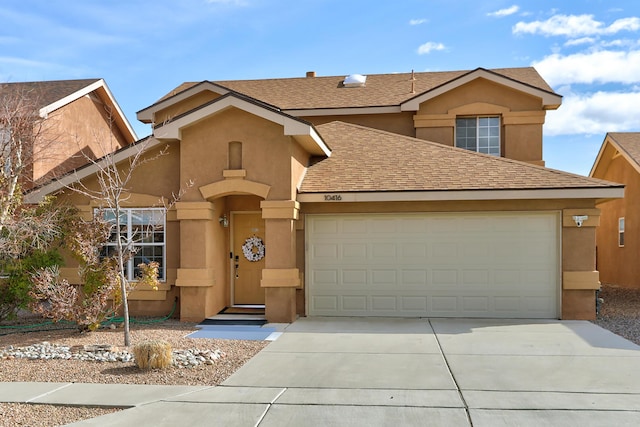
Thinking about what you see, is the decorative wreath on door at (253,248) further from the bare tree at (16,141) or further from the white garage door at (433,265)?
the bare tree at (16,141)

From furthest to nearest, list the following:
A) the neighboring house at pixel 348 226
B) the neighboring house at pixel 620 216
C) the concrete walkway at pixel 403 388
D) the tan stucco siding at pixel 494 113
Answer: the neighboring house at pixel 620 216 → the tan stucco siding at pixel 494 113 → the neighboring house at pixel 348 226 → the concrete walkway at pixel 403 388

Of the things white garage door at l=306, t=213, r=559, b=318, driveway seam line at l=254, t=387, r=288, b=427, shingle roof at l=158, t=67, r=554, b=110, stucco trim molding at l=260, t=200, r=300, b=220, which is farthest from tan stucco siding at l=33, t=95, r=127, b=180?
driveway seam line at l=254, t=387, r=288, b=427

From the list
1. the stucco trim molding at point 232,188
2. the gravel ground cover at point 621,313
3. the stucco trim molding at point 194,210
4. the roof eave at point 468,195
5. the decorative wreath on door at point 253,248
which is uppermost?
the stucco trim molding at point 232,188

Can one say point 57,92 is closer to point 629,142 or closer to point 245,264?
point 245,264

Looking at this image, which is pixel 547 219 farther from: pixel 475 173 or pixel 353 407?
pixel 353 407

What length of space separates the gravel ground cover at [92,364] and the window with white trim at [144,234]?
1.96m

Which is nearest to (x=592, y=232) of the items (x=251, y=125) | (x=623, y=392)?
(x=623, y=392)

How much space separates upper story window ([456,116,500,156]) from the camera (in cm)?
1747

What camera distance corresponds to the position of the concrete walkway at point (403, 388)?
6.30 m

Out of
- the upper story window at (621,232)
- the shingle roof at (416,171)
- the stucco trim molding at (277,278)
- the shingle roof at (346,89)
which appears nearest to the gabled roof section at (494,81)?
the shingle roof at (346,89)

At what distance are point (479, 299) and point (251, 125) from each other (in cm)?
663

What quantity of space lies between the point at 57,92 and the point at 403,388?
662 inches

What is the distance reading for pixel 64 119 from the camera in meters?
18.8

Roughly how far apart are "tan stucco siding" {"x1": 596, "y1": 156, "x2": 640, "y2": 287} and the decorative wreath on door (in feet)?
44.3
